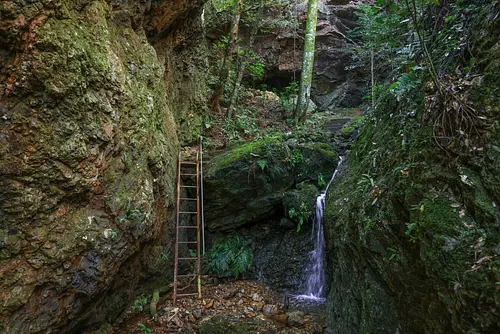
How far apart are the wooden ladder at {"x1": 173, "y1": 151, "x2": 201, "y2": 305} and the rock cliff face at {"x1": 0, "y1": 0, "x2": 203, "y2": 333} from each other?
32.0 inches

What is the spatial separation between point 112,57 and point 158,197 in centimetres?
244

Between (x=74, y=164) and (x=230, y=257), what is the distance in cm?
390

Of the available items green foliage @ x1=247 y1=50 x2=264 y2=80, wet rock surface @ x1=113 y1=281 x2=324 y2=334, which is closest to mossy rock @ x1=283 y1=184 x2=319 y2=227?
wet rock surface @ x1=113 y1=281 x2=324 y2=334

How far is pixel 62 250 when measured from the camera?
3781mm

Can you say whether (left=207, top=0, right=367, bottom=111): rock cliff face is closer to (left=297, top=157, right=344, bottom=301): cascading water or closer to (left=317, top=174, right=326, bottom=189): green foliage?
(left=317, top=174, right=326, bottom=189): green foliage

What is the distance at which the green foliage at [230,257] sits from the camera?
6602 millimetres

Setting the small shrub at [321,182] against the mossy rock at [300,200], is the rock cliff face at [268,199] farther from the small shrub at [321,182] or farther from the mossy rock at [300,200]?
the small shrub at [321,182]

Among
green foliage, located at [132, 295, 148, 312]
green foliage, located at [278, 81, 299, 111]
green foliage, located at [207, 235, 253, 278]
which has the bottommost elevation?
green foliage, located at [132, 295, 148, 312]

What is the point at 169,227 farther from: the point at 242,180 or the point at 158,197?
the point at 242,180

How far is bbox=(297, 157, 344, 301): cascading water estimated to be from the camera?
6.21 metres

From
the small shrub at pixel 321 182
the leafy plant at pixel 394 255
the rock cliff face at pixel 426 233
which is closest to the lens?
the rock cliff face at pixel 426 233

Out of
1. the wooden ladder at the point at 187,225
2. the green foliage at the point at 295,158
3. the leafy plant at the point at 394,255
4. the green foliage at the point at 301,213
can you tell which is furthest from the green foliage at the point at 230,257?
the leafy plant at the point at 394,255

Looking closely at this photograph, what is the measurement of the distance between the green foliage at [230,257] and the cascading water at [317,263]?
1.31m

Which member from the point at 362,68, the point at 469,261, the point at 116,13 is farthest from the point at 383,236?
the point at 362,68
